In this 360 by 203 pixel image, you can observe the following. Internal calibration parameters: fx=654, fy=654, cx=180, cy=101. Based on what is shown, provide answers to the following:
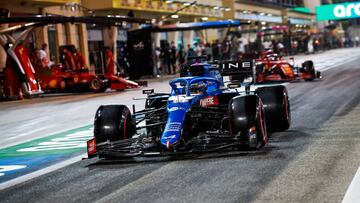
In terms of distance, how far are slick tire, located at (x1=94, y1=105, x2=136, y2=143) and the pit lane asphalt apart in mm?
400

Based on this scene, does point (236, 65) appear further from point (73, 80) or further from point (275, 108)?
point (73, 80)

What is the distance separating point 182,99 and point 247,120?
95 centimetres

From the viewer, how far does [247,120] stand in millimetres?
8195

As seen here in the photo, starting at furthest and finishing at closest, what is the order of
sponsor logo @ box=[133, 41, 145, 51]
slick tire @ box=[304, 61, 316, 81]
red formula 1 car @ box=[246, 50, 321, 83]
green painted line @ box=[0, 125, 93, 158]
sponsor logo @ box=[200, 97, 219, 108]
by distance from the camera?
sponsor logo @ box=[133, 41, 145, 51], slick tire @ box=[304, 61, 316, 81], red formula 1 car @ box=[246, 50, 321, 83], green painted line @ box=[0, 125, 93, 158], sponsor logo @ box=[200, 97, 219, 108]

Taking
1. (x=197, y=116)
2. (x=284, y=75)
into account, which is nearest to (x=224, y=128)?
(x=197, y=116)

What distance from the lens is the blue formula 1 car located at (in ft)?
26.6

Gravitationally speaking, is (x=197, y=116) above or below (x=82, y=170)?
above

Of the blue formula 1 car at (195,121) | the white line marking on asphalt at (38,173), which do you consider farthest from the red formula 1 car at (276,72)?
the white line marking on asphalt at (38,173)

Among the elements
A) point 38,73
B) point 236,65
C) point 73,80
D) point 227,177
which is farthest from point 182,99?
point 38,73

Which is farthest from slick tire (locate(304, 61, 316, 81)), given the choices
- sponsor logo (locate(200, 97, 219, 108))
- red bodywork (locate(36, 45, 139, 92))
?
sponsor logo (locate(200, 97, 219, 108))

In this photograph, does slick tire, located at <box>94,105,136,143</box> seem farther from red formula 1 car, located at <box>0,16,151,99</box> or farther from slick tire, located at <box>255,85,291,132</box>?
red formula 1 car, located at <box>0,16,151,99</box>

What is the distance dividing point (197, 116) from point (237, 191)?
255 cm

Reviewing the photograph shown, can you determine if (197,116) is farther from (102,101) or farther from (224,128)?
(102,101)

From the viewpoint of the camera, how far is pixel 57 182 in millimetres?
7391
